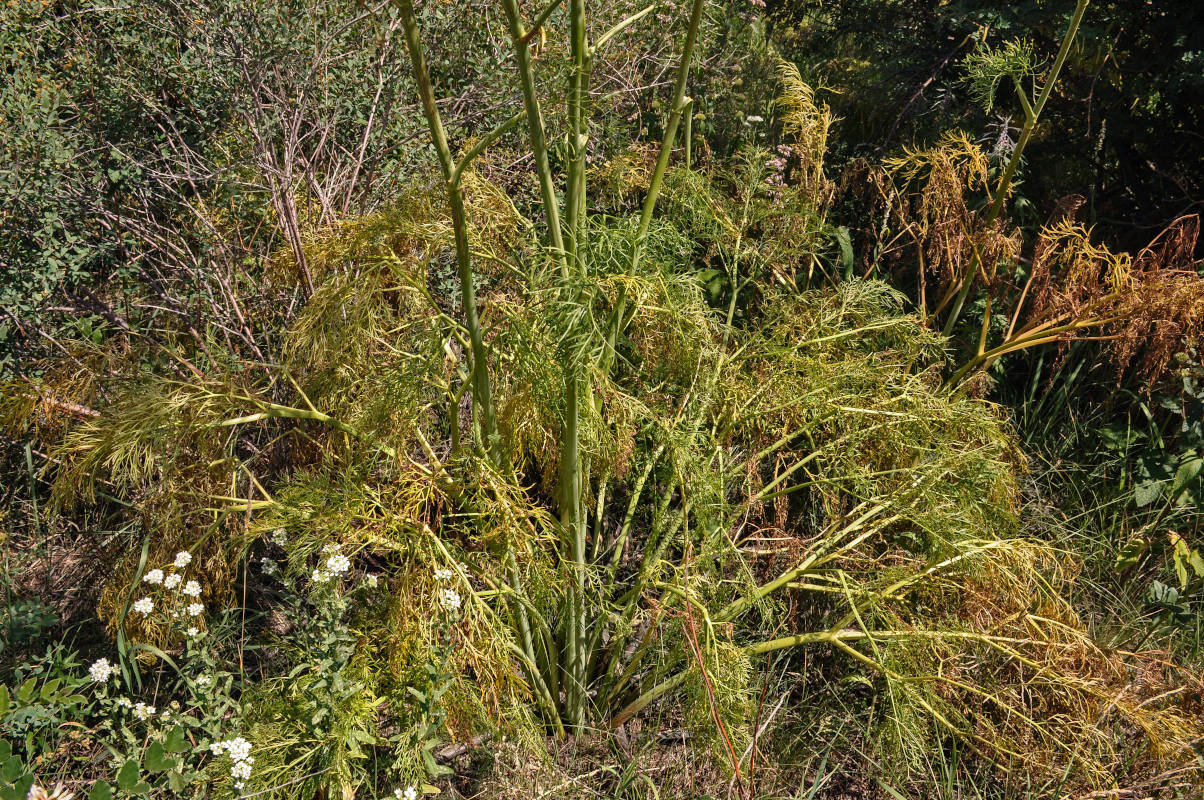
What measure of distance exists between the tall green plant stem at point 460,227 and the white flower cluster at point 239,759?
0.77 meters

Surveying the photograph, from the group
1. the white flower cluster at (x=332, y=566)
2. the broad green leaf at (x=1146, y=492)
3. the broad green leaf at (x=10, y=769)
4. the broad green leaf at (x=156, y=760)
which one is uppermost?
the white flower cluster at (x=332, y=566)

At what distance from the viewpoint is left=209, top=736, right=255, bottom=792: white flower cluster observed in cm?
187

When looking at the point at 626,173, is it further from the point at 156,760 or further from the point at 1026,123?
the point at 156,760

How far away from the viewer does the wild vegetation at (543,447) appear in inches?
81.4

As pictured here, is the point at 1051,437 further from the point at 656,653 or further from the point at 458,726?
the point at 458,726

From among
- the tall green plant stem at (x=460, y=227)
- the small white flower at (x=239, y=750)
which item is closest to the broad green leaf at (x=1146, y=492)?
the tall green plant stem at (x=460, y=227)

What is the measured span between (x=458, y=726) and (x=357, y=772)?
0.25m

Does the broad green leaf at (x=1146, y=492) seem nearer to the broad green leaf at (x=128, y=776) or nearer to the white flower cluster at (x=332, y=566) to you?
the white flower cluster at (x=332, y=566)

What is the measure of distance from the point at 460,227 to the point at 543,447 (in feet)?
2.08

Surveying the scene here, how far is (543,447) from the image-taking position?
2311mm

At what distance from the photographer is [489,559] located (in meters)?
2.44

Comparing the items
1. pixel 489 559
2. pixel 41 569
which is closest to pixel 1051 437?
pixel 489 559

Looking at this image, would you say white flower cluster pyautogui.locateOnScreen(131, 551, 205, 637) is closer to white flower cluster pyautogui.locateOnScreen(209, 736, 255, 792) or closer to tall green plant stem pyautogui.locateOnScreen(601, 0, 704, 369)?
white flower cluster pyautogui.locateOnScreen(209, 736, 255, 792)

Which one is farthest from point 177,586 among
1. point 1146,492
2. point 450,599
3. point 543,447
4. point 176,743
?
point 1146,492
